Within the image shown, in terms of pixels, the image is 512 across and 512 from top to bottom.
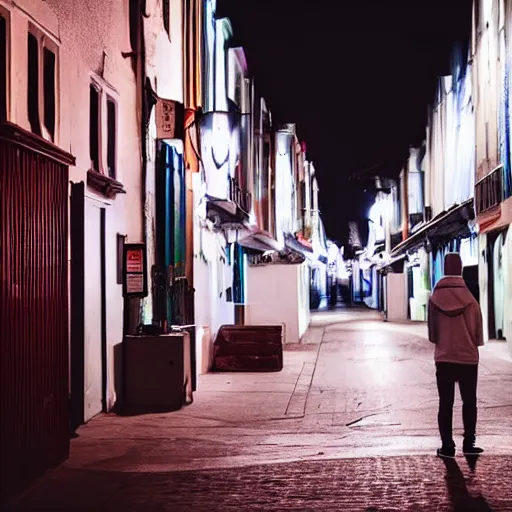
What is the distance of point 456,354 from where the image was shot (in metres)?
7.52

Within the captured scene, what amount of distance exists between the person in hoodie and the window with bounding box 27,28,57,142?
14.3 feet

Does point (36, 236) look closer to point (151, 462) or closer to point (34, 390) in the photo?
point (34, 390)

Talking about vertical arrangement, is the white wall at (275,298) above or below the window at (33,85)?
below

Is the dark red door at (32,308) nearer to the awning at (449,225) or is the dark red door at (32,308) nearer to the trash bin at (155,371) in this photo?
the trash bin at (155,371)

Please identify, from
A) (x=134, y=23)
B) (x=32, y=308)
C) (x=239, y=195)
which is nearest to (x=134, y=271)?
(x=134, y=23)

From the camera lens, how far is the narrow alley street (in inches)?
238

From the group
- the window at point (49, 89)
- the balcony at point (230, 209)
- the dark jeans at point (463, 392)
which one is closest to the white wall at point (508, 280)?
the balcony at point (230, 209)

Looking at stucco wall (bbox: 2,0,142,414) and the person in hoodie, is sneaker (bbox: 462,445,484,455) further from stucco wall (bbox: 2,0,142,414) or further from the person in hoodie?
stucco wall (bbox: 2,0,142,414)

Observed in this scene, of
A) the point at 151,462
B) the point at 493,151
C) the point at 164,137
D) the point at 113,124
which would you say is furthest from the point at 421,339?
the point at 151,462

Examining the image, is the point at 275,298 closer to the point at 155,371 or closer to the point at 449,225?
the point at 449,225

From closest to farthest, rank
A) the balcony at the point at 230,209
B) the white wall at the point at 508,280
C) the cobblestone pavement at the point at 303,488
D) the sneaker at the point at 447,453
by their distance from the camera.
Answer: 1. the cobblestone pavement at the point at 303,488
2. the sneaker at the point at 447,453
3. the balcony at the point at 230,209
4. the white wall at the point at 508,280

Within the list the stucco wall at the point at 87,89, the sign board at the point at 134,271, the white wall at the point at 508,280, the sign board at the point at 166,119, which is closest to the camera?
the stucco wall at the point at 87,89

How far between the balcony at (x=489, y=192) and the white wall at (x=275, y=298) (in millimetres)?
5748

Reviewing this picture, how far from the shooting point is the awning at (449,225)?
20312mm
